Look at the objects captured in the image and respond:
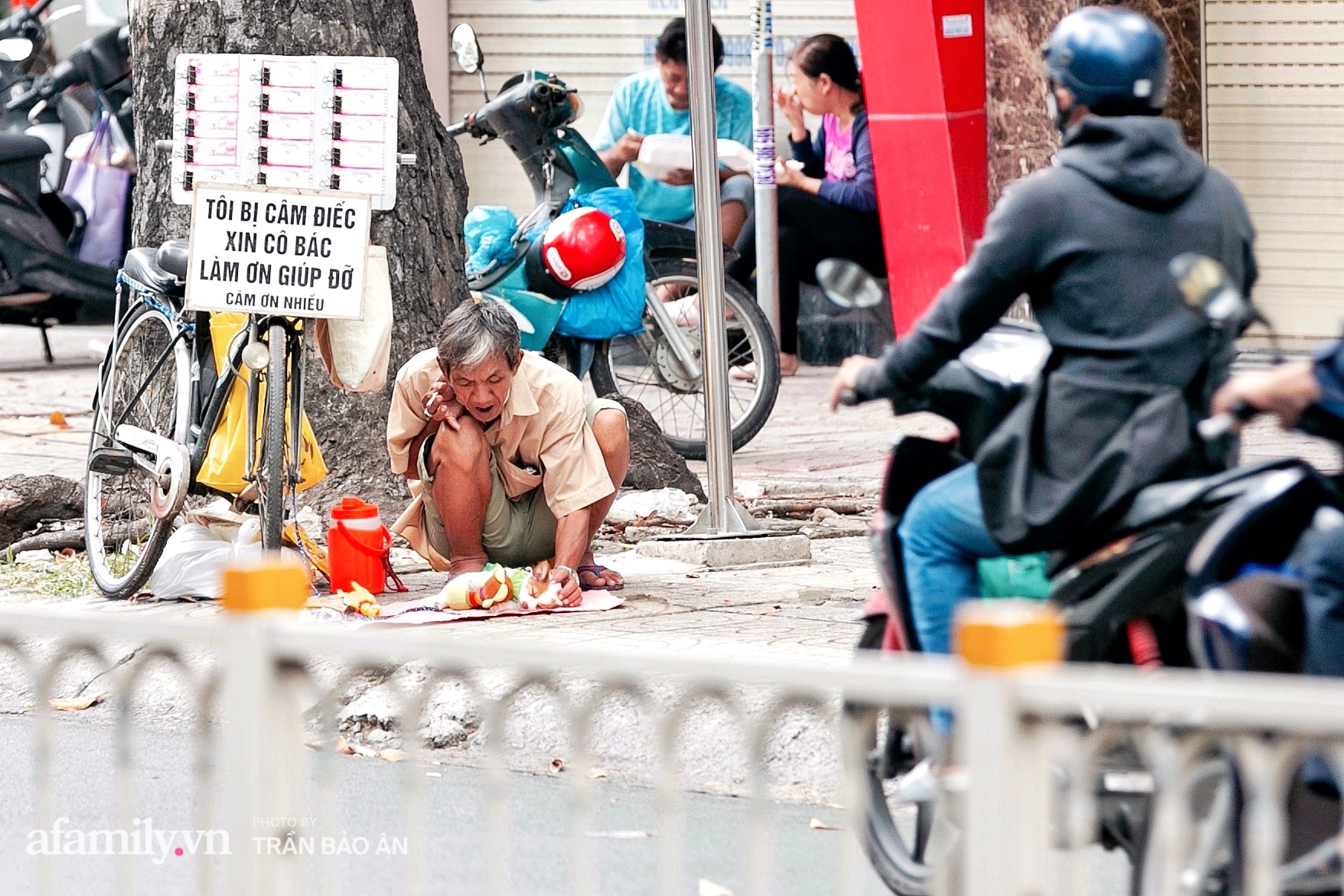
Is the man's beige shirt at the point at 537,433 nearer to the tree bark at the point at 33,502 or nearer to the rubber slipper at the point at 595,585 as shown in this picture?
the rubber slipper at the point at 595,585

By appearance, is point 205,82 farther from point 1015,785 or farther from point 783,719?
point 1015,785

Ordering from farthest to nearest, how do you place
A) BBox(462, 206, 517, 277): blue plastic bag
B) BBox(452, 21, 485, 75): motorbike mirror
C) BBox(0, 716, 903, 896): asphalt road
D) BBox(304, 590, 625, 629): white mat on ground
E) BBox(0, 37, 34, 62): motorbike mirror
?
1. BBox(0, 37, 34, 62): motorbike mirror
2. BBox(462, 206, 517, 277): blue plastic bag
3. BBox(452, 21, 485, 75): motorbike mirror
4. BBox(304, 590, 625, 629): white mat on ground
5. BBox(0, 716, 903, 896): asphalt road

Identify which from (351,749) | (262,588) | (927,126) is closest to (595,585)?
(351,749)

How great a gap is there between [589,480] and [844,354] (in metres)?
5.72

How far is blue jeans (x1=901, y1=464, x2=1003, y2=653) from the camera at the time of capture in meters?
3.46

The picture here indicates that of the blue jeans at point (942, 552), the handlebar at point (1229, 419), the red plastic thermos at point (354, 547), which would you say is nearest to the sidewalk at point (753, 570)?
the red plastic thermos at point (354, 547)

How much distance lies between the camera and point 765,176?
9812mm

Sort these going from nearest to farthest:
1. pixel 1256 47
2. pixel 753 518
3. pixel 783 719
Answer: pixel 783 719, pixel 753 518, pixel 1256 47

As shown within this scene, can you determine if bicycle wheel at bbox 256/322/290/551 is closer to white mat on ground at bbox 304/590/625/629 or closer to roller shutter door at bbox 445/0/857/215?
white mat on ground at bbox 304/590/625/629

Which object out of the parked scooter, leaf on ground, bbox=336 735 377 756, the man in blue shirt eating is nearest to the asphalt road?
leaf on ground, bbox=336 735 377 756

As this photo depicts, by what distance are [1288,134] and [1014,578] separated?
7774 millimetres

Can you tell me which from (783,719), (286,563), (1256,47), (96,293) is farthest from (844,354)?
(286,563)

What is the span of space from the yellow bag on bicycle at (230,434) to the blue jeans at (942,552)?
278 cm

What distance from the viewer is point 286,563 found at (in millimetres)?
2602
